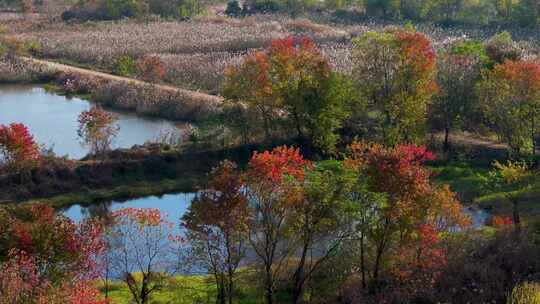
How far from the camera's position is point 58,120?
1757 inches

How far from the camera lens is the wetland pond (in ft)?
131

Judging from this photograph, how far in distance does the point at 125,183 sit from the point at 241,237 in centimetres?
1425

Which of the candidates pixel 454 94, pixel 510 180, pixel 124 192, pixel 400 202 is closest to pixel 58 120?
pixel 124 192

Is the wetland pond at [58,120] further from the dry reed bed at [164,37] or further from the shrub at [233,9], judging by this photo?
the shrub at [233,9]

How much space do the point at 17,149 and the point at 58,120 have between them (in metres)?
12.9

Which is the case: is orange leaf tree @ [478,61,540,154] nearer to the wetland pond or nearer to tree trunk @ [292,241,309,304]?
tree trunk @ [292,241,309,304]

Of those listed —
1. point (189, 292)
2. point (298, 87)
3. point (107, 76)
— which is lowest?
point (107, 76)

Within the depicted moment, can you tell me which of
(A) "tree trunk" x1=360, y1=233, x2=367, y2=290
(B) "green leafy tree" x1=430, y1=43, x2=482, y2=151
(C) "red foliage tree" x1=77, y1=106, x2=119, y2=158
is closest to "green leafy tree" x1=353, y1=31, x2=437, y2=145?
(B) "green leafy tree" x1=430, y1=43, x2=482, y2=151

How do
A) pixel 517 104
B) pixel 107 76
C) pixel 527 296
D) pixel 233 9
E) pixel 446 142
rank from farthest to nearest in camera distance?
pixel 233 9 → pixel 107 76 → pixel 446 142 → pixel 517 104 → pixel 527 296

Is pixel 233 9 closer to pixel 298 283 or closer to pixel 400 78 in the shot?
pixel 400 78

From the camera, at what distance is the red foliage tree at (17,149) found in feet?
104

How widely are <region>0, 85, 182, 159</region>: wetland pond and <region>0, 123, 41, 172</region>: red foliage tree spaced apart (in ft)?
13.7

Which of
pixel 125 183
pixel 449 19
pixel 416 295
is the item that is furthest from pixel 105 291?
pixel 449 19

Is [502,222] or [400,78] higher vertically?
[400,78]
